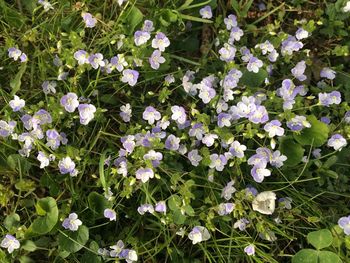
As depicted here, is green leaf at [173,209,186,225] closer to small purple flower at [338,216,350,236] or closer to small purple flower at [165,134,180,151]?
small purple flower at [165,134,180,151]

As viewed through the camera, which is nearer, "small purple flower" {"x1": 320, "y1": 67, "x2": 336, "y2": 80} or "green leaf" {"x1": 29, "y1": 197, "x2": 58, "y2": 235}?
"green leaf" {"x1": 29, "y1": 197, "x2": 58, "y2": 235}

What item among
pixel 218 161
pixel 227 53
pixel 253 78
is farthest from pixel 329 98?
pixel 218 161

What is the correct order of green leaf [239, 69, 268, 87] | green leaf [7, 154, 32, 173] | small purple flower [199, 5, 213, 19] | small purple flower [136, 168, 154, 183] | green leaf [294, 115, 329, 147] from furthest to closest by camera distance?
small purple flower [199, 5, 213, 19] → green leaf [239, 69, 268, 87] → green leaf [294, 115, 329, 147] → green leaf [7, 154, 32, 173] → small purple flower [136, 168, 154, 183]

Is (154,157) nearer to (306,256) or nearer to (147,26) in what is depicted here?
(147,26)

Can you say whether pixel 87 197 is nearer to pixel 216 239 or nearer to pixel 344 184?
pixel 216 239

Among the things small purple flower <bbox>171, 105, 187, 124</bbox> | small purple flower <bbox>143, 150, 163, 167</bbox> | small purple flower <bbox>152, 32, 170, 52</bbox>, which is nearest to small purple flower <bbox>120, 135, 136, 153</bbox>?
small purple flower <bbox>143, 150, 163, 167</bbox>

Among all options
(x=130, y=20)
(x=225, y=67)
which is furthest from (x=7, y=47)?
(x=225, y=67)
